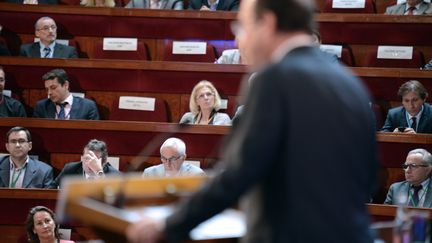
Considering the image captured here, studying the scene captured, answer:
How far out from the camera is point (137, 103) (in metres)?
5.99

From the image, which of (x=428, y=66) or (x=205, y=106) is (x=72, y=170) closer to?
(x=205, y=106)

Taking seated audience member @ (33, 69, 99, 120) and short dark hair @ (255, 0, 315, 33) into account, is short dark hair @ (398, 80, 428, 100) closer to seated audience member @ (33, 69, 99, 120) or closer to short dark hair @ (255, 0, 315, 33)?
seated audience member @ (33, 69, 99, 120)

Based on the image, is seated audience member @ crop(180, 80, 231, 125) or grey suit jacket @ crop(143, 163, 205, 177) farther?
seated audience member @ crop(180, 80, 231, 125)

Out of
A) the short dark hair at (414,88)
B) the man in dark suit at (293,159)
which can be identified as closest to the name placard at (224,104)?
the short dark hair at (414,88)

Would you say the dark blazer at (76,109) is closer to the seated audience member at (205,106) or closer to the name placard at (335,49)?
the seated audience member at (205,106)

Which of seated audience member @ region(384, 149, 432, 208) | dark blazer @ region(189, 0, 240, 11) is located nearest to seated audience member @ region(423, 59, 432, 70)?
seated audience member @ region(384, 149, 432, 208)

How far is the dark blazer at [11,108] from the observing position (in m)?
5.95

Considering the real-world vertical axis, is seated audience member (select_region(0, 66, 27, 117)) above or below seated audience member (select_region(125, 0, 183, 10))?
below

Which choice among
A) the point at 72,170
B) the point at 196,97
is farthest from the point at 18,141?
the point at 196,97

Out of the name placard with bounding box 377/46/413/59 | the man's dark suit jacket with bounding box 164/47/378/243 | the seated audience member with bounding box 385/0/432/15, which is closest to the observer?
the man's dark suit jacket with bounding box 164/47/378/243

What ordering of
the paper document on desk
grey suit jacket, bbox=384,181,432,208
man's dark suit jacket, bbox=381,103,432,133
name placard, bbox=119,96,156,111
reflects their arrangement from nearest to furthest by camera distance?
the paper document on desk < grey suit jacket, bbox=384,181,432,208 < man's dark suit jacket, bbox=381,103,432,133 < name placard, bbox=119,96,156,111

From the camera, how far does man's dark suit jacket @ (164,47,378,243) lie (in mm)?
1559

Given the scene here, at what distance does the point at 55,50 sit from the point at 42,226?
2.12m

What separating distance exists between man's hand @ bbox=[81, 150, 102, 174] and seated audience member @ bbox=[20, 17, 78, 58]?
1.51 meters
